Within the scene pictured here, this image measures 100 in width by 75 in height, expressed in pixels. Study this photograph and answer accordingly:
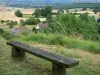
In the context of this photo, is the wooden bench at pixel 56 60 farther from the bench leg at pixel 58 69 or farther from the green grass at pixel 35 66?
the green grass at pixel 35 66

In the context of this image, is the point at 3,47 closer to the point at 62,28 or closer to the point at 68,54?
the point at 68,54

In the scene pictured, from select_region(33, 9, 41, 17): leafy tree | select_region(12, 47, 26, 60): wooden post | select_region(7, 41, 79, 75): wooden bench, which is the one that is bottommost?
select_region(33, 9, 41, 17): leafy tree

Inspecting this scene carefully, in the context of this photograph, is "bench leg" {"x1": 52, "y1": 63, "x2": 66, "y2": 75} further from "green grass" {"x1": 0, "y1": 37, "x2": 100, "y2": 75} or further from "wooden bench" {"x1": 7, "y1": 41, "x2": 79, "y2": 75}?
"green grass" {"x1": 0, "y1": 37, "x2": 100, "y2": 75}

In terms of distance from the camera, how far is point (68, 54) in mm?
5664

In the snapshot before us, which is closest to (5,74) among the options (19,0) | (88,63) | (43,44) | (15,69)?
(15,69)

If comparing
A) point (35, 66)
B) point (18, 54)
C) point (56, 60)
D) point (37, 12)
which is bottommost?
point (37, 12)

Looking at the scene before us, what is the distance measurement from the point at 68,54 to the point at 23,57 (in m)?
1.26

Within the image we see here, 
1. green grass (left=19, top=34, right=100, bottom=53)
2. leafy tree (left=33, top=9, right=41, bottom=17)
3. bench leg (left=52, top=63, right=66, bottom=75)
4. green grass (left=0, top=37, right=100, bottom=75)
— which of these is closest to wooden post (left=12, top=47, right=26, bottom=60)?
green grass (left=0, top=37, right=100, bottom=75)

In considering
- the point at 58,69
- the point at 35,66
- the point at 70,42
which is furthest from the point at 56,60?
the point at 70,42

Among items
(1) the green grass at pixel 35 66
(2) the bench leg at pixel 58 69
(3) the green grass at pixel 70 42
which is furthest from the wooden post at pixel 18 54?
(3) the green grass at pixel 70 42

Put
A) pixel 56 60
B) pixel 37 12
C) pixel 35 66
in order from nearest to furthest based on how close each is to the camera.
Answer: pixel 56 60 → pixel 35 66 → pixel 37 12

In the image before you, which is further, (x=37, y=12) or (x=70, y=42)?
(x=37, y=12)

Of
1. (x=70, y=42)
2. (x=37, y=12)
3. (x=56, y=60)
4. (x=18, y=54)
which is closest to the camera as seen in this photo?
(x=56, y=60)

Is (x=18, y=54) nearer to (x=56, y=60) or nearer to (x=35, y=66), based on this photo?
(x=35, y=66)
